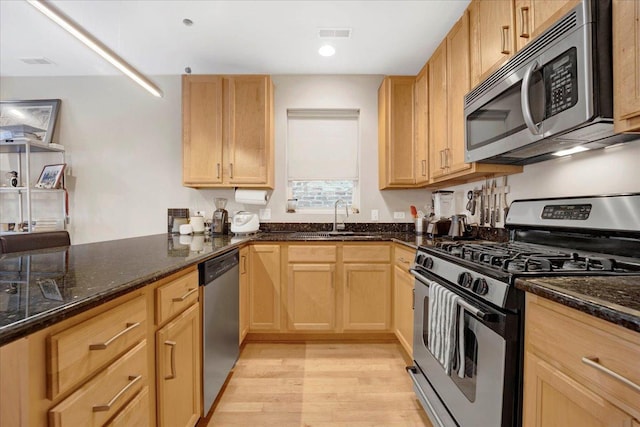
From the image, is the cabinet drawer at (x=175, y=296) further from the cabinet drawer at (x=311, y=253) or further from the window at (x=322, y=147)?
the window at (x=322, y=147)

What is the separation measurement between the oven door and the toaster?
67.1 inches

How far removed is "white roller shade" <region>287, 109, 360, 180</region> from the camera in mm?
3188

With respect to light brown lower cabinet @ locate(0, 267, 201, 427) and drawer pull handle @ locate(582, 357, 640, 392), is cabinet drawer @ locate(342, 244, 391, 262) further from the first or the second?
drawer pull handle @ locate(582, 357, 640, 392)

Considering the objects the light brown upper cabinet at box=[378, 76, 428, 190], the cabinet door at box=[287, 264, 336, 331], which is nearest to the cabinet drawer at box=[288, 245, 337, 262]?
the cabinet door at box=[287, 264, 336, 331]

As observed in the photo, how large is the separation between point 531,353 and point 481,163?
125cm

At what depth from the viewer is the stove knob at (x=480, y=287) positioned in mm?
1057

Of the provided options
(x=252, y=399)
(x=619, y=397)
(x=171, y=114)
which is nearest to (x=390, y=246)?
(x=252, y=399)

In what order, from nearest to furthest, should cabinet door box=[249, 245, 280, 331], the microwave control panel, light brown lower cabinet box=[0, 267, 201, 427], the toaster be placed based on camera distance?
light brown lower cabinet box=[0, 267, 201, 427] < the microwave control panel < cabinet door box=[249, 245, 280, 331] < the toaster

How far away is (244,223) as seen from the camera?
2.72 m

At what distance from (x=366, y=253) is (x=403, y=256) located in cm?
37

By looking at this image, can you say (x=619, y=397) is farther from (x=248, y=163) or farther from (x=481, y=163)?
(x=248, y=163)

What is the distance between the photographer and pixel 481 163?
1.83m

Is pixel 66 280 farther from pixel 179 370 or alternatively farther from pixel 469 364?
pixel 469 364

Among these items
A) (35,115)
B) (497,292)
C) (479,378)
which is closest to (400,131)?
(497,292)
